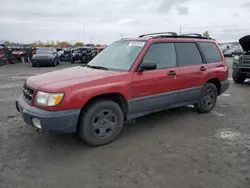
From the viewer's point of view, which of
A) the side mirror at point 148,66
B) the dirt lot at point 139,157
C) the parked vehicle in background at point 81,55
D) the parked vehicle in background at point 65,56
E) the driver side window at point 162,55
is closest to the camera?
the dirt lot at point 139,157

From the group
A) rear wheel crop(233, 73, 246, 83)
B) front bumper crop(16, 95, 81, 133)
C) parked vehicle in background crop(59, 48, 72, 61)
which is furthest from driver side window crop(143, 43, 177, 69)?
parked vehicle in background crop(59, 48, 72, 61)

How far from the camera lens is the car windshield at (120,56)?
4.05m

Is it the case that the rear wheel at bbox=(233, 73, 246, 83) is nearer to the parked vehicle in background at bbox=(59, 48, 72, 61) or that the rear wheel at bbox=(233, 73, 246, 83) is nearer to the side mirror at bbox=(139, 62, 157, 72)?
the side mirror at bbox=(139, 62, 157, 72)

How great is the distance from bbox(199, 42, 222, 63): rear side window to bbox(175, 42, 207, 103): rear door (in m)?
0.23

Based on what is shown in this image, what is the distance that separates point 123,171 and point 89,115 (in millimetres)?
972

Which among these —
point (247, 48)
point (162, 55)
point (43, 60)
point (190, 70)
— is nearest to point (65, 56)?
point (43, 60)

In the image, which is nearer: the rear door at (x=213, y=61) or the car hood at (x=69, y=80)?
the car hood at (x=69, y=80)

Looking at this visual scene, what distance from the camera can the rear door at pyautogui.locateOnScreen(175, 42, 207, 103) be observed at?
4664 mm

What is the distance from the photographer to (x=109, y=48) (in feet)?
15.9

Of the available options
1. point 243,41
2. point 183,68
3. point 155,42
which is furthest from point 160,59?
point 243,41

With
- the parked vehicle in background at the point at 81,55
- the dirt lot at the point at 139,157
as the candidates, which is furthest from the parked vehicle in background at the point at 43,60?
the dirt lot at the point at 139,157

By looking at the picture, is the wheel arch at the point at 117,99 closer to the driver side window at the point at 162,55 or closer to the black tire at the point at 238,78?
the driver side window at the point at 162,55

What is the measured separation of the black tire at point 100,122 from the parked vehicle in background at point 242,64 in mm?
7535

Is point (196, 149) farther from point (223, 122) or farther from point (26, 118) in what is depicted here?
point (26, 118)
